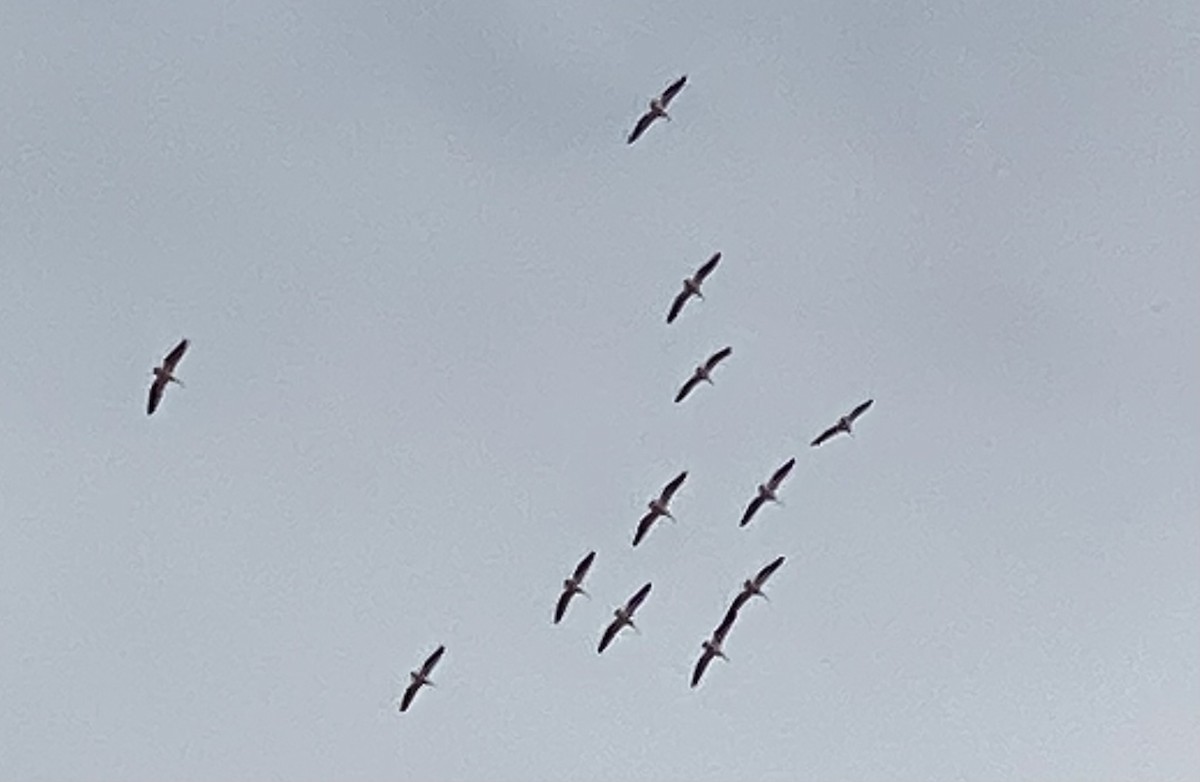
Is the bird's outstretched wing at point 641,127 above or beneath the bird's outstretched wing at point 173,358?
above

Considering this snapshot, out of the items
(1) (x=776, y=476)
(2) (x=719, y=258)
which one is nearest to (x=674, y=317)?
(2) (x=719, y=258)

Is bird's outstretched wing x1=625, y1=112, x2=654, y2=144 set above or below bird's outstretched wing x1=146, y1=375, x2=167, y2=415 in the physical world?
above

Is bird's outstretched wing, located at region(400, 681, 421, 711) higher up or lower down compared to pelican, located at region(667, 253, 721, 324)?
lower down

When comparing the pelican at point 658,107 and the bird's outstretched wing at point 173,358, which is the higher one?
the pelican at point 658,107

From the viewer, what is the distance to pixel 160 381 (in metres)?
105

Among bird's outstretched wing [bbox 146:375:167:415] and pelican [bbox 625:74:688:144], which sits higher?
pelican [bbox 625:74:688:144]

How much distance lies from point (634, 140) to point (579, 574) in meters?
21.7

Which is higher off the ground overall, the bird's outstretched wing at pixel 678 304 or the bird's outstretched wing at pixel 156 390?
the bird's outstretched wing at pixel 678 304

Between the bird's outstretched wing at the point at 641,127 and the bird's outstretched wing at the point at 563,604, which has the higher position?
the bird's outstretched wing at the point at 641,127

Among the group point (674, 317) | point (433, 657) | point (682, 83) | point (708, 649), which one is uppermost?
point (682, 83)

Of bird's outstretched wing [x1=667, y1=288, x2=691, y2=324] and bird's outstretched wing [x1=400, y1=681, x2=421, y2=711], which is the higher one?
bird's outstretched wing [x1=667, y1=288, x2=691, y2=324]

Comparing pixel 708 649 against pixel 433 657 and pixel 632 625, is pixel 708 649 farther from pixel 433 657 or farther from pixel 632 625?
pixel 433 657

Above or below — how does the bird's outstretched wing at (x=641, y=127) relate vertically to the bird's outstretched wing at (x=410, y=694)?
above

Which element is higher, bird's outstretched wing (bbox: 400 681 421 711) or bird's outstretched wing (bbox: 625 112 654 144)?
bird's outstretched wing (bbox: 625 112 654 144)
